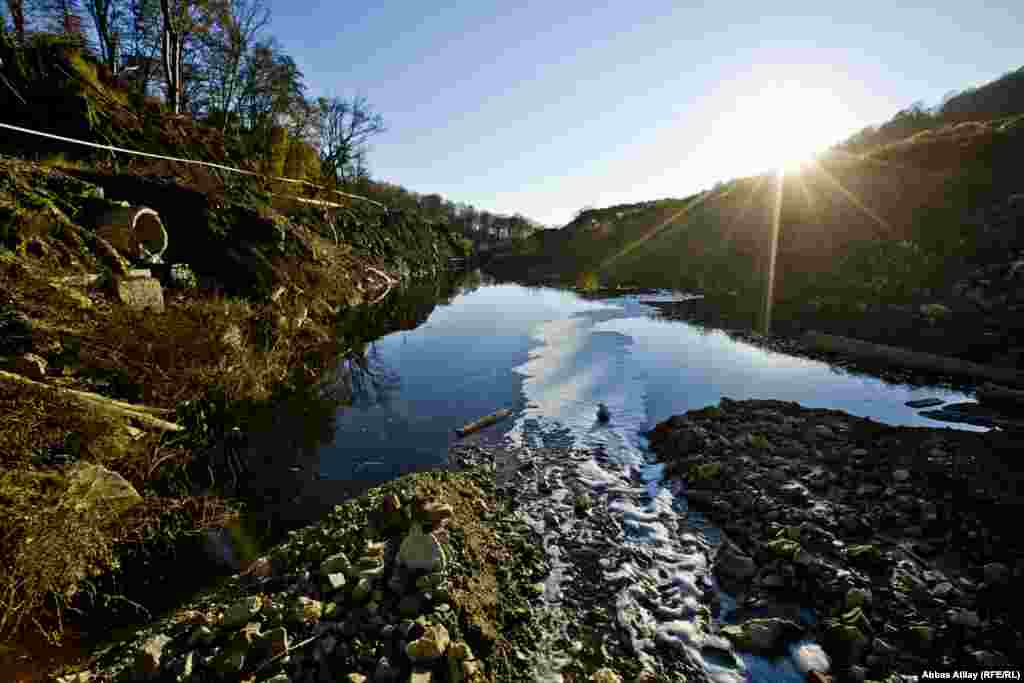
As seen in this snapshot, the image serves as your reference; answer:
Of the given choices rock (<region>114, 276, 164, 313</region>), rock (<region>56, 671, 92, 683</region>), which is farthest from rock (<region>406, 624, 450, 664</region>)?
rock (<region>114, 276, 164, 313</region>)

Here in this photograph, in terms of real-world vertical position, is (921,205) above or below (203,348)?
above

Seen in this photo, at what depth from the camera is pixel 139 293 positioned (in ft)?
26.8

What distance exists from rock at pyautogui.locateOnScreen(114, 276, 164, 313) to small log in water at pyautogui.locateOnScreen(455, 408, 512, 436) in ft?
23.1

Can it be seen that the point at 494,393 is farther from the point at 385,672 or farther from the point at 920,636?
the point at 920,636

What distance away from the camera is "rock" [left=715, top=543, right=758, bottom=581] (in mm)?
4691

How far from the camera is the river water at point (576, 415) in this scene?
470 cm

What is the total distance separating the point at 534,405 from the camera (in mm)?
10281

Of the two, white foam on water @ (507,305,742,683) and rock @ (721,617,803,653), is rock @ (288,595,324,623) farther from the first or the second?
rock @ (721,617,803,653)

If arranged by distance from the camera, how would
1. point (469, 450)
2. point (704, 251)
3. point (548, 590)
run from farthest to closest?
point (704, 251)
point (469, 450)
point (548, 590)

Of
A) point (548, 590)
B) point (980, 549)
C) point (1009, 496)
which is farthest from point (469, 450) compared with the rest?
point (1009, 496)

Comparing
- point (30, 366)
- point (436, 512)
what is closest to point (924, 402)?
point (436, 512)

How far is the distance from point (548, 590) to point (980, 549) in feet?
17.4

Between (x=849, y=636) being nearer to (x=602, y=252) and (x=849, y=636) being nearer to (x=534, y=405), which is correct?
(x=534, y=405)

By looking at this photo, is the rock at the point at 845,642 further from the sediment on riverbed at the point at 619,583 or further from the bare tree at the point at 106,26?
the bare tree at the point at 106,26
